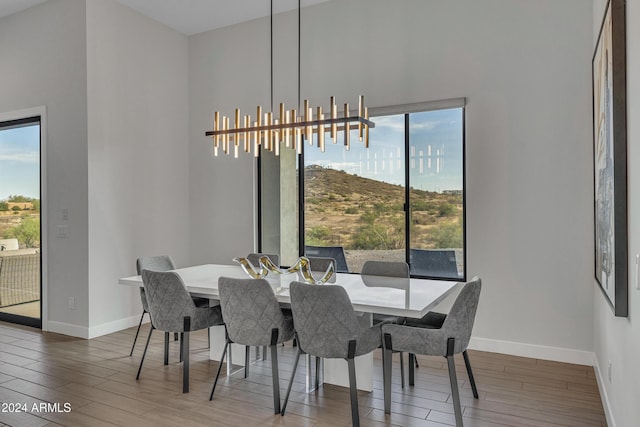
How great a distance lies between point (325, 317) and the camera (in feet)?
8.44

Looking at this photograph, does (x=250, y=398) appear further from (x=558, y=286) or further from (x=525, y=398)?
(x=558, y=286)

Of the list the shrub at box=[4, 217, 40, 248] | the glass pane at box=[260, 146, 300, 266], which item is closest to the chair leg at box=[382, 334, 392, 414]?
the glass pane at box=[260, 146, 300, 266]

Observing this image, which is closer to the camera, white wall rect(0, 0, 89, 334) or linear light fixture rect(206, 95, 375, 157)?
linear light fixture rect(206, 95, 375, 157)

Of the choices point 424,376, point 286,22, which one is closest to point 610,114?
point 424,376

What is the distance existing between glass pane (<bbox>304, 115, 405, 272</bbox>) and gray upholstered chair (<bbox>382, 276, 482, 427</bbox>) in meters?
1.88

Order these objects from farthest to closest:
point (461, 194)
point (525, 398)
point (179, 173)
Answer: point (179, 173) → point (461, 194) → point (525, 398)

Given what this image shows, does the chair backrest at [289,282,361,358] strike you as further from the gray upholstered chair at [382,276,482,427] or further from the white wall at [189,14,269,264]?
the white wall at [189,14,269,264]

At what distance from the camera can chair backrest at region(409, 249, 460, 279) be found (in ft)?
14.0

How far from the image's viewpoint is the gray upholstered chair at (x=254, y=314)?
2783mm

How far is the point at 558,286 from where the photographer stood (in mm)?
3787

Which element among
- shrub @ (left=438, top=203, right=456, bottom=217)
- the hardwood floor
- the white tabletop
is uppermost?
shrub @ (left=438, top=203, right=456, bottom=217)

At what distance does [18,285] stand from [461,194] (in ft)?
15.4

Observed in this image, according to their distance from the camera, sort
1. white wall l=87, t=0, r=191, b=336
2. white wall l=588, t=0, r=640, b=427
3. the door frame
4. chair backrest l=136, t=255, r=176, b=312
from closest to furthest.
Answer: white wall l=588, t=0, r=640, b=427, chair backrest l=136, t=255, r=176, b=312, white wall l=87, t=0, r=191, b=336, the door frame

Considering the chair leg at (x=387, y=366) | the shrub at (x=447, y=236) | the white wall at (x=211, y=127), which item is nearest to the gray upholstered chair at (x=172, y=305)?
the chair leg at (x=387, y=366)
